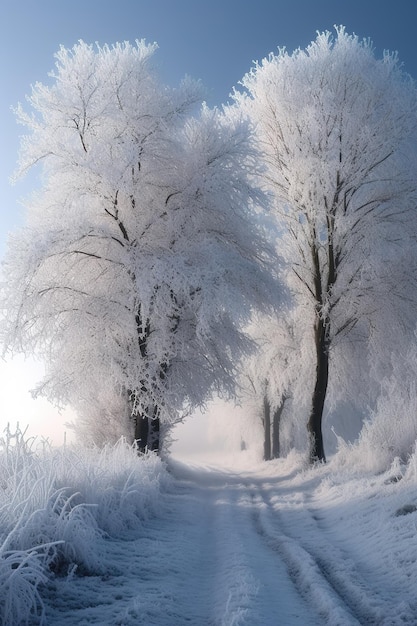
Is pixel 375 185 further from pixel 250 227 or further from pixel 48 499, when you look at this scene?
pixel 48 499

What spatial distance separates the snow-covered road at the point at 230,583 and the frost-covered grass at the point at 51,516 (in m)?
0.17

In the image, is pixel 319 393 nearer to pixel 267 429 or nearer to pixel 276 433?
pixel 276 433

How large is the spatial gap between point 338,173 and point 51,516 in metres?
12.4

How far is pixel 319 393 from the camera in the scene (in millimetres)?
15312

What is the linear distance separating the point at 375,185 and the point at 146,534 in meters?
11.8

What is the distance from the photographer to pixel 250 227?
1374 centimetres

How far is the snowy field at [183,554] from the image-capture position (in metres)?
3.70

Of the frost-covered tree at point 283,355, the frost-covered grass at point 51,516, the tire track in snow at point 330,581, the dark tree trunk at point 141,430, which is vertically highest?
the frost-covered tree at point 283,355

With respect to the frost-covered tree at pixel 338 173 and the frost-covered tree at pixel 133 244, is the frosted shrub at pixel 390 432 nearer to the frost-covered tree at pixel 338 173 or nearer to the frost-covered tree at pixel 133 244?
the frost-covered tree at pixel 133 244

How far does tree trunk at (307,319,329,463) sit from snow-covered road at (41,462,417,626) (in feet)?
25.5

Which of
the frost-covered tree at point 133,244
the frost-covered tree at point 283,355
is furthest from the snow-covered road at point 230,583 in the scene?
the frost-covered tree at point 283,355

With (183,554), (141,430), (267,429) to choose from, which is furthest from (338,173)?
(267,429)

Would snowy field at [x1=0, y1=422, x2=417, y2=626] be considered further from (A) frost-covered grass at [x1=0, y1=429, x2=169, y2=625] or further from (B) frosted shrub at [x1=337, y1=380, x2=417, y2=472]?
(B) frosted shrub at [x1=337, y1=380, x2=417, y2=472]

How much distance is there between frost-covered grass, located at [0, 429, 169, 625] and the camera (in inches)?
134
